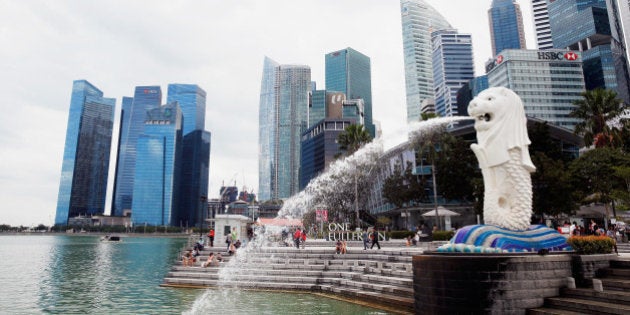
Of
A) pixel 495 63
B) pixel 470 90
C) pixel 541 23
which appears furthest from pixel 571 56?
pixel 541 23

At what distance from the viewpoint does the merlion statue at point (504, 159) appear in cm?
1330

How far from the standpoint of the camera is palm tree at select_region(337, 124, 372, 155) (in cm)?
5081

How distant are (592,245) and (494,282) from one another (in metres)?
4.06

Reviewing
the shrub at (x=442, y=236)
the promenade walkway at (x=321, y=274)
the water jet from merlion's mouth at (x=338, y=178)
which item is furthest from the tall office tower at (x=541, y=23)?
the promenade walkway at (x=321, y=274)

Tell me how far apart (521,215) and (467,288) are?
382 centimetres

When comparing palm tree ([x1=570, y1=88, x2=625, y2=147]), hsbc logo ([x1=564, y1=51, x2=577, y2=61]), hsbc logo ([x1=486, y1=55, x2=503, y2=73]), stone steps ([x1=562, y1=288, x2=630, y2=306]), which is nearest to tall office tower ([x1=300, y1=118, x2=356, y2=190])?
hsbc logo ([x1=486, y1=55, x2=503, y2=73])

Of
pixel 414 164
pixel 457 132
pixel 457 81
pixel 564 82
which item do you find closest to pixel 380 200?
pixel 414 164

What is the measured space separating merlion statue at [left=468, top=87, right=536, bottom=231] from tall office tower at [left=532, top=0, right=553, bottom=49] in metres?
190

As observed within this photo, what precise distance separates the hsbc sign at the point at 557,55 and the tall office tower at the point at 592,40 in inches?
720

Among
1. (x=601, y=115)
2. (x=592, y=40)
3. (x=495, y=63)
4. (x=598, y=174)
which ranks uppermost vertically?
(x=592, y=40)

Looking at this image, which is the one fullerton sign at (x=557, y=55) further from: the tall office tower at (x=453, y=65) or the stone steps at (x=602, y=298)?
the stone steps at (x=602, y=298)

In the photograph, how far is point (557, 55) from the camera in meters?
117

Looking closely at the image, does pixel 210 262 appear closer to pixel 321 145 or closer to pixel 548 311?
pixel 548 311

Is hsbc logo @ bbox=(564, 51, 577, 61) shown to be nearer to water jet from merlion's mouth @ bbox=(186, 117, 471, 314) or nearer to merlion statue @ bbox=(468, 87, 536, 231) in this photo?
water jet from merlion's mouth @ bbox=(186, 117, 471, 314)
